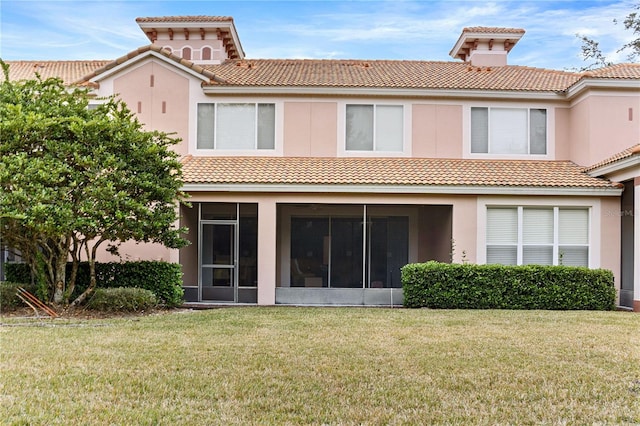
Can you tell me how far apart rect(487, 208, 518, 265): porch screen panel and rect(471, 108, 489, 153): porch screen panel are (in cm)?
268

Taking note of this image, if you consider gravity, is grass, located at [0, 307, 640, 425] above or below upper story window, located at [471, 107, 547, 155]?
below

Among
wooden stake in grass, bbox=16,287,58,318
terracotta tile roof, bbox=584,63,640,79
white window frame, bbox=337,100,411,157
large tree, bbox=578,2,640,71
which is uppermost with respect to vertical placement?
large tree, bbox=578,2,640,71

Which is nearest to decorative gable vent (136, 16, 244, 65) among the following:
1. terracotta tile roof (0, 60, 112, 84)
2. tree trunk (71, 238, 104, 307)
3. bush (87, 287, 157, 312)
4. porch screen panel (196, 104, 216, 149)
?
terracotta tile roof (0, 60, 112, 84)

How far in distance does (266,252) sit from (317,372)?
9.45 metres

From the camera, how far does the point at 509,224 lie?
17.7 meters

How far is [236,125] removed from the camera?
19.4 metres

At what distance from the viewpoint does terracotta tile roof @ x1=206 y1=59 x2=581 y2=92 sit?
19.4 m

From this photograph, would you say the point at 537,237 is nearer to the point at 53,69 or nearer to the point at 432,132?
the point at 432,132

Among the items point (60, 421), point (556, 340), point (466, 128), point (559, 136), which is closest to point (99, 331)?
point (60, 421)

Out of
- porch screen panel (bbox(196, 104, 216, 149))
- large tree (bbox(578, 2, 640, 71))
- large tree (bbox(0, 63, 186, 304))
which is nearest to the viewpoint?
large tree (bbox(0, 63, 186, 304))

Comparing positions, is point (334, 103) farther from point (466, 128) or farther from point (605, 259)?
point (605, 259)

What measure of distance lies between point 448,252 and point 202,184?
23.6 feet

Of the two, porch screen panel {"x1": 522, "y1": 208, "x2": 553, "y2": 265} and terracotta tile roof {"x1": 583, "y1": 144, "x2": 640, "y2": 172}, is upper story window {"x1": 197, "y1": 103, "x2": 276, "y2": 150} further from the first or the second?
terracotta tile roof {"x1": 583, "y1": 144, "x2": 640, "y2": 172}

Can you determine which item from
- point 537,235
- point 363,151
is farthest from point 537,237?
point 363,151
